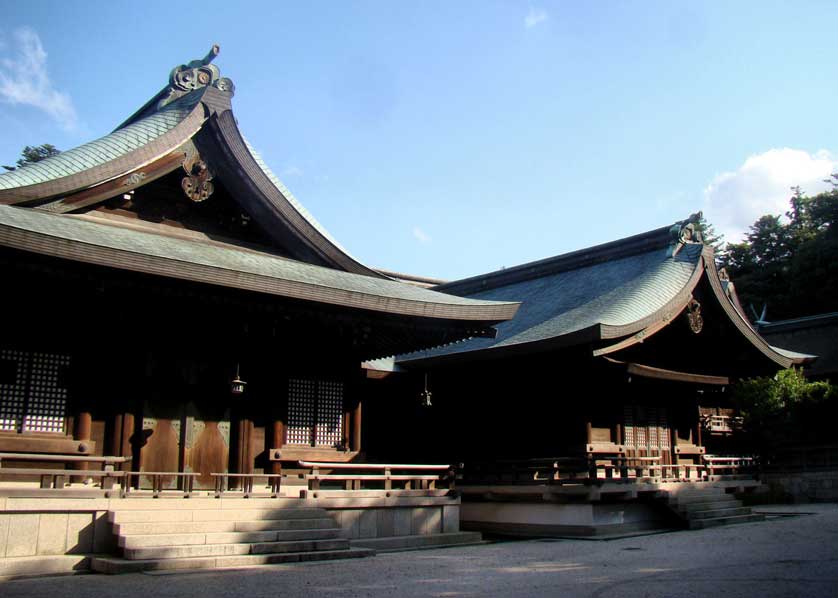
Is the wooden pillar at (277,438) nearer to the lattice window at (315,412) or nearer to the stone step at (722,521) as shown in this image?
the lattice window at (315,412)

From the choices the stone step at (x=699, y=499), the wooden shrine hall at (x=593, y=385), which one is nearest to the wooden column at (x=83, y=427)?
the wooden shrine hall at (x=593, y=385)

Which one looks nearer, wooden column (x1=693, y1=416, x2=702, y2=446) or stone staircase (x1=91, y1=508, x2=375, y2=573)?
stone staircase (x1=91, y1=508, x2=375, y2=573)

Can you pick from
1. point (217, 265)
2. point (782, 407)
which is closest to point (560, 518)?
point (217, 265)

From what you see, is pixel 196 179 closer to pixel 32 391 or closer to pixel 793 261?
pixel 32 391

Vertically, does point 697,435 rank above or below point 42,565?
above

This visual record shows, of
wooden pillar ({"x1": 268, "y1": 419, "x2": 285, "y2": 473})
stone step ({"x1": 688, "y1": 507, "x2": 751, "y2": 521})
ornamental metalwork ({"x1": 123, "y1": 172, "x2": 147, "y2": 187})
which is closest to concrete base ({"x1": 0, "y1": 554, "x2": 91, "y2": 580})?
wooden pillar ({"x1": 268, "y1": 419, "x2": 285, "y2": 473})

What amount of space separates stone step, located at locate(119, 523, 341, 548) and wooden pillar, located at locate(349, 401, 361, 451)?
4499 mm

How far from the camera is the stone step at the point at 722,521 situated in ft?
61.6

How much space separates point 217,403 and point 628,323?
944cm

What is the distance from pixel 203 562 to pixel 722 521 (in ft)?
43.5

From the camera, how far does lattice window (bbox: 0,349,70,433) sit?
13.2 metres

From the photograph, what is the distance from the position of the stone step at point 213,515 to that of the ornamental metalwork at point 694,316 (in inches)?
507

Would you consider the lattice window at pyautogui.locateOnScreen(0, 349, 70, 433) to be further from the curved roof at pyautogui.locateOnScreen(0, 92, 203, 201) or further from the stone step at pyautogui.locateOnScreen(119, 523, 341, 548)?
the stone step at pyautogui.locateOnScreen(119, 523, 341, 548)

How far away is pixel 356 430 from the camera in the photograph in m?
18.0
